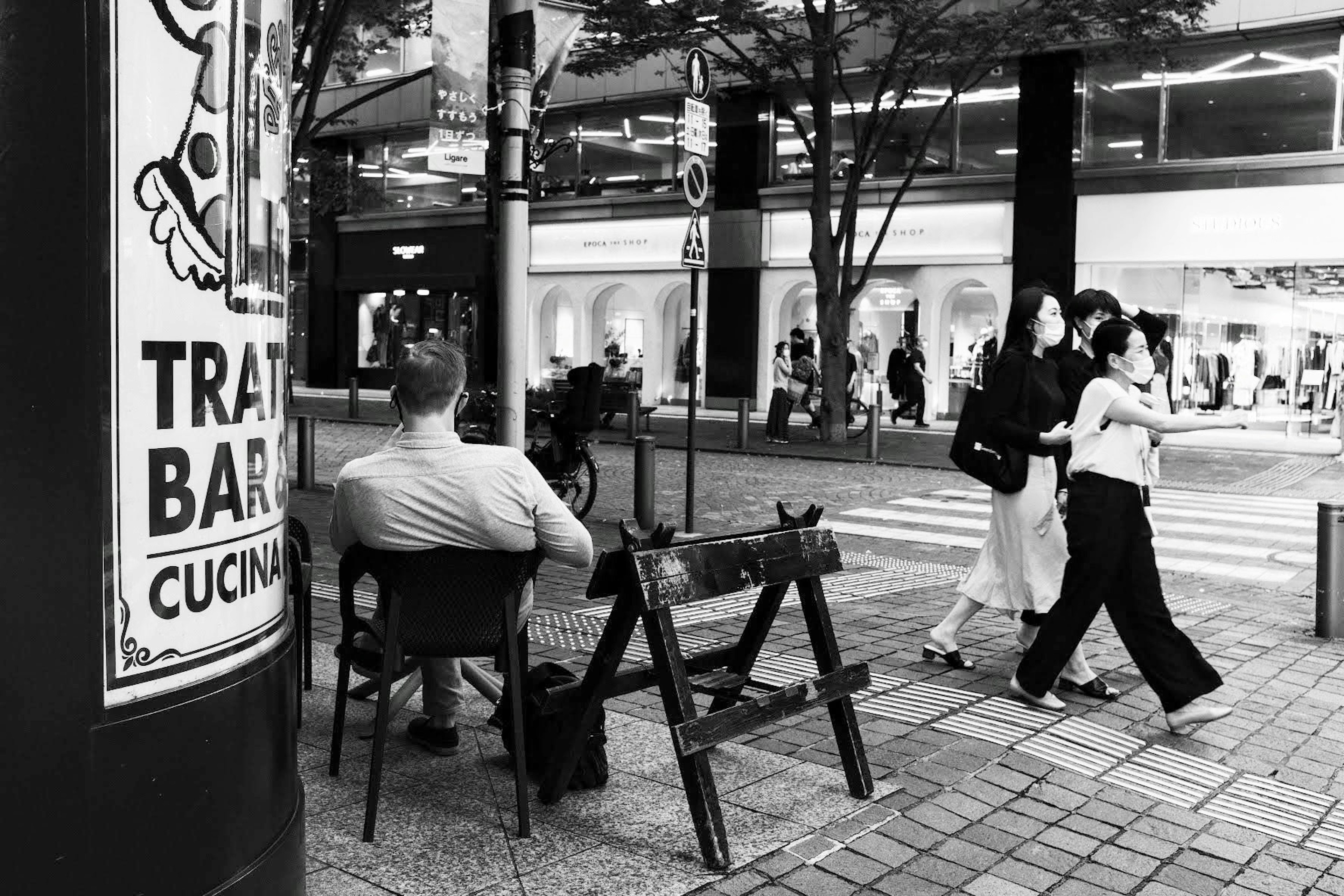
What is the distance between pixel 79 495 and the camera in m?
2.60

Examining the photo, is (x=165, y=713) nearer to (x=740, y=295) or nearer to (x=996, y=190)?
(x=996, y=190)

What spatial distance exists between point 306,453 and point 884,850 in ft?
35.0

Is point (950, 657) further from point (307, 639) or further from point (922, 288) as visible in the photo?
point (922, 288)

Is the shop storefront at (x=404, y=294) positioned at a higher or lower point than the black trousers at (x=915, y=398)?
higher

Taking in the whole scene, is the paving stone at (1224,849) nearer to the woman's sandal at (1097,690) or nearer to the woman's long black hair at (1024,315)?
the woman's sandal at (1097,690)

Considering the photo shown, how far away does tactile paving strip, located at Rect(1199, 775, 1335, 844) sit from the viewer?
14.7 ft

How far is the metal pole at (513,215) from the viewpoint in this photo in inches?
327

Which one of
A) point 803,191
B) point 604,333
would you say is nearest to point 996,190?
point 803,191

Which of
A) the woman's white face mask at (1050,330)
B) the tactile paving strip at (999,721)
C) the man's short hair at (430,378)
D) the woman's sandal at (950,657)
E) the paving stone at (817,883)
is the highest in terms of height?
the woman's white face mask at (1050,330)

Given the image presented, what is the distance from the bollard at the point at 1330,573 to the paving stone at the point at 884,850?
187 inches

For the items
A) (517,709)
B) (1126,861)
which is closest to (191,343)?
(517,709)

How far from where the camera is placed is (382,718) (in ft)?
13.0

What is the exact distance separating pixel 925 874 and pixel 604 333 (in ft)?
99.1

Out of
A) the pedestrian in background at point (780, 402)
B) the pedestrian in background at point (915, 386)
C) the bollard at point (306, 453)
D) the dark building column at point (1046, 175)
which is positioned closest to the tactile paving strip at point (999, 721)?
the bollard at point (306, 453)
